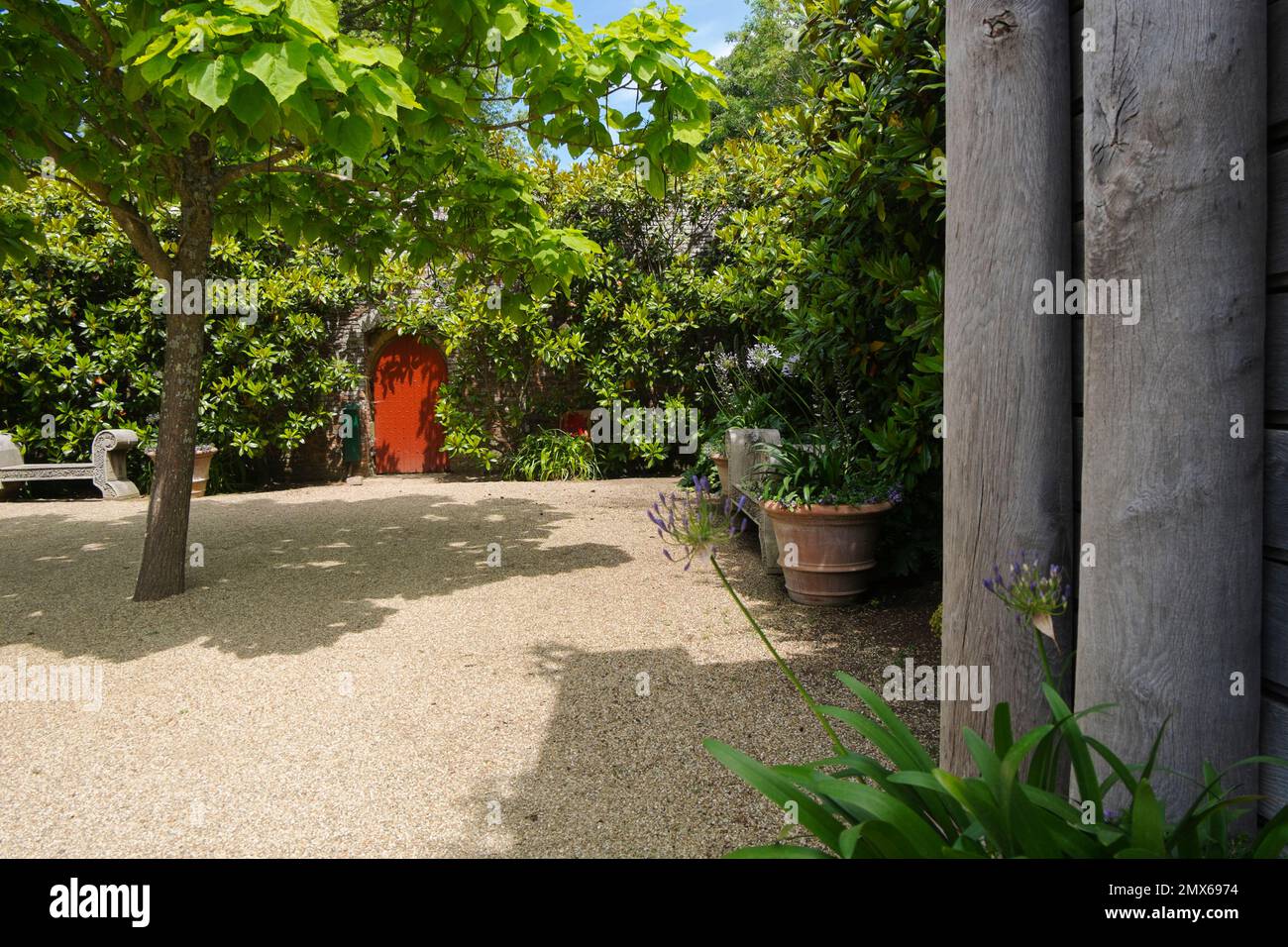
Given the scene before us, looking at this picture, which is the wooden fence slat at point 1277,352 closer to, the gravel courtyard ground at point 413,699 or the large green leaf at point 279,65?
the gravel courtyard ground at point 413,699

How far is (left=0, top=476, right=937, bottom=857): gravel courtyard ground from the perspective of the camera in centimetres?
258

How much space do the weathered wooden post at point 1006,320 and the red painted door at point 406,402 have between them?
429 inches

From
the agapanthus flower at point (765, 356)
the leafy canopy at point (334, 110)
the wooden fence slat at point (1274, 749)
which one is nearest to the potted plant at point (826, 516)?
the agapanthus flower at point (765, 356)

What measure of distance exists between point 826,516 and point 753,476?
1265mm

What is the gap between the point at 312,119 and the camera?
287 cm

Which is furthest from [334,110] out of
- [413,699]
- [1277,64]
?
[1277,64]

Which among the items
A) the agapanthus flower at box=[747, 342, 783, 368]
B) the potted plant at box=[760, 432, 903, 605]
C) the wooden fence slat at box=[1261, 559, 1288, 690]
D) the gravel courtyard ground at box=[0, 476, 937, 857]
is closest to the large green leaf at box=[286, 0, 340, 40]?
the gravel courtyard ground at box=[0, 476, 937, 857]

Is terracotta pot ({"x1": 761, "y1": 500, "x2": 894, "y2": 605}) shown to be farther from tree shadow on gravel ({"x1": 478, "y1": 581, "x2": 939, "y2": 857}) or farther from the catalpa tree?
the catalpa tree

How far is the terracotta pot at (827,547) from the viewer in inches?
181

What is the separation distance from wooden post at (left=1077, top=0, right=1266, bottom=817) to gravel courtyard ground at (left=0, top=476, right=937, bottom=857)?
50.0 inches

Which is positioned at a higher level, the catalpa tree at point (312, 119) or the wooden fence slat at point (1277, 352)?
the catalpa tree at point (312, 119)

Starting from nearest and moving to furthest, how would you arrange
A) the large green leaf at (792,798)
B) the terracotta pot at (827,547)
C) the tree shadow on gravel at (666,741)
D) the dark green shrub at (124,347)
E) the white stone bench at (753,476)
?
the large green leaf at (792,798) → the tree shadow on gravel at (666,741) → the terracotta pot at (827,547) → the white stone bench at (753,476) → the dark green shrub at (124,347)

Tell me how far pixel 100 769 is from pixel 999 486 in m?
3.31

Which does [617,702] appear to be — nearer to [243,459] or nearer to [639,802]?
[639,802]
